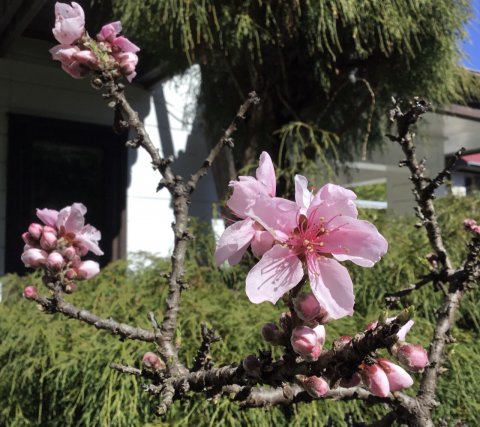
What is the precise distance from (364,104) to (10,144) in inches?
94.3

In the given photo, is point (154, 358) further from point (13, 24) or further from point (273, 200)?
point (13, 24)

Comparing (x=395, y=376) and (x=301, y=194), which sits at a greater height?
(x=301, y=194)

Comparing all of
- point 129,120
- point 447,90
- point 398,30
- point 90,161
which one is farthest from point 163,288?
point 90,161

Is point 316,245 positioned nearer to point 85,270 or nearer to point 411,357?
point 411,357

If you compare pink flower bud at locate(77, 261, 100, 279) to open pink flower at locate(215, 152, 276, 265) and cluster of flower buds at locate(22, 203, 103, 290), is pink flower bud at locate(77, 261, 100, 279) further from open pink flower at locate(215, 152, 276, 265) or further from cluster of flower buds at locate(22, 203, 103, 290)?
open pink flower at locate(215, 152, 276, 265)

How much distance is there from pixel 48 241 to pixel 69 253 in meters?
0.05

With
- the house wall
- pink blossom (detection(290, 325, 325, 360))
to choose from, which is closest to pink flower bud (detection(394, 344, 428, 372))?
pink blossom (detection(290, 325, 325, 360))

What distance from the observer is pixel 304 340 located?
28.4 inches

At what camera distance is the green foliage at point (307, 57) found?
272cm

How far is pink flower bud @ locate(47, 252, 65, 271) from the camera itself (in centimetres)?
118

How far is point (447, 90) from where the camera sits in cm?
343

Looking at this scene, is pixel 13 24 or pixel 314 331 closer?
pixel 314 331

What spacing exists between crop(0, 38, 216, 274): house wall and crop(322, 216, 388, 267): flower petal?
11.8 feet

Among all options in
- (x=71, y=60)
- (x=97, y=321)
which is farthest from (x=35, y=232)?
(x=71, y=60)
